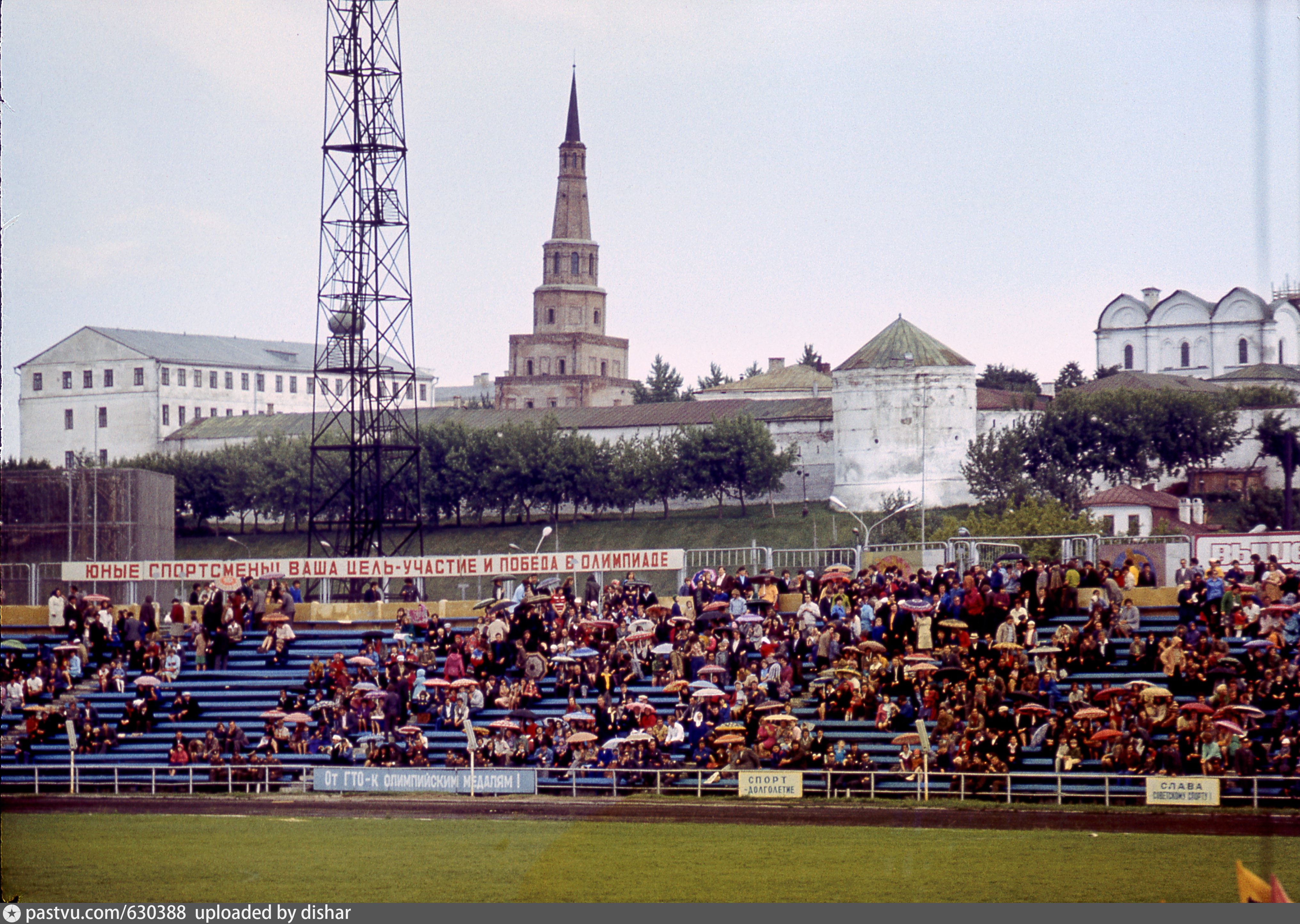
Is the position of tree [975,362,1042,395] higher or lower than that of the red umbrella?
higher

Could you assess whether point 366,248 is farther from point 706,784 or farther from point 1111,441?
→ point 1111,441

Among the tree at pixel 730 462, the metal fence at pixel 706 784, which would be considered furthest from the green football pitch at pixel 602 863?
the tree at pixel 730 462

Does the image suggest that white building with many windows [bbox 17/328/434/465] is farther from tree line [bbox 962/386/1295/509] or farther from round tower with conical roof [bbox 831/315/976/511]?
tree line [bbox 962/386/1295/509]

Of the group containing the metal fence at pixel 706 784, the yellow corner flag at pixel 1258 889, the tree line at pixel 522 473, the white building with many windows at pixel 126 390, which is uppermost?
the white building with many windows at pixel 126 390

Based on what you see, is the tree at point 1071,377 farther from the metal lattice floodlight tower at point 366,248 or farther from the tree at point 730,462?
the metal lattice floodlight tower at point 366,248

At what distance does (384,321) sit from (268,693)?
17.5 m

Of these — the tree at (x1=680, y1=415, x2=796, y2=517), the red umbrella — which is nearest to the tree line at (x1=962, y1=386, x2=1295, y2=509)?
the tree at (x1=680, y1=415, x2=796, y2=517)

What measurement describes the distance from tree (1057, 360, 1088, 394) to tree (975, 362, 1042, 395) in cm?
164

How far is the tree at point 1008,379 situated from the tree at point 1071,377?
164 centimetres

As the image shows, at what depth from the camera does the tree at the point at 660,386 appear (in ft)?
414

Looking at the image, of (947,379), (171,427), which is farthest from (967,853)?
(171,427)

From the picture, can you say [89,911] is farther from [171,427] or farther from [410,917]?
[171,427]

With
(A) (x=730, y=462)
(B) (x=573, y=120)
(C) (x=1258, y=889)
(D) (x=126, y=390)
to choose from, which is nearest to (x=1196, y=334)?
(A) (x=730, y=462)

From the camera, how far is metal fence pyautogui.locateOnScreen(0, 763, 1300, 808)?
2138 cm
